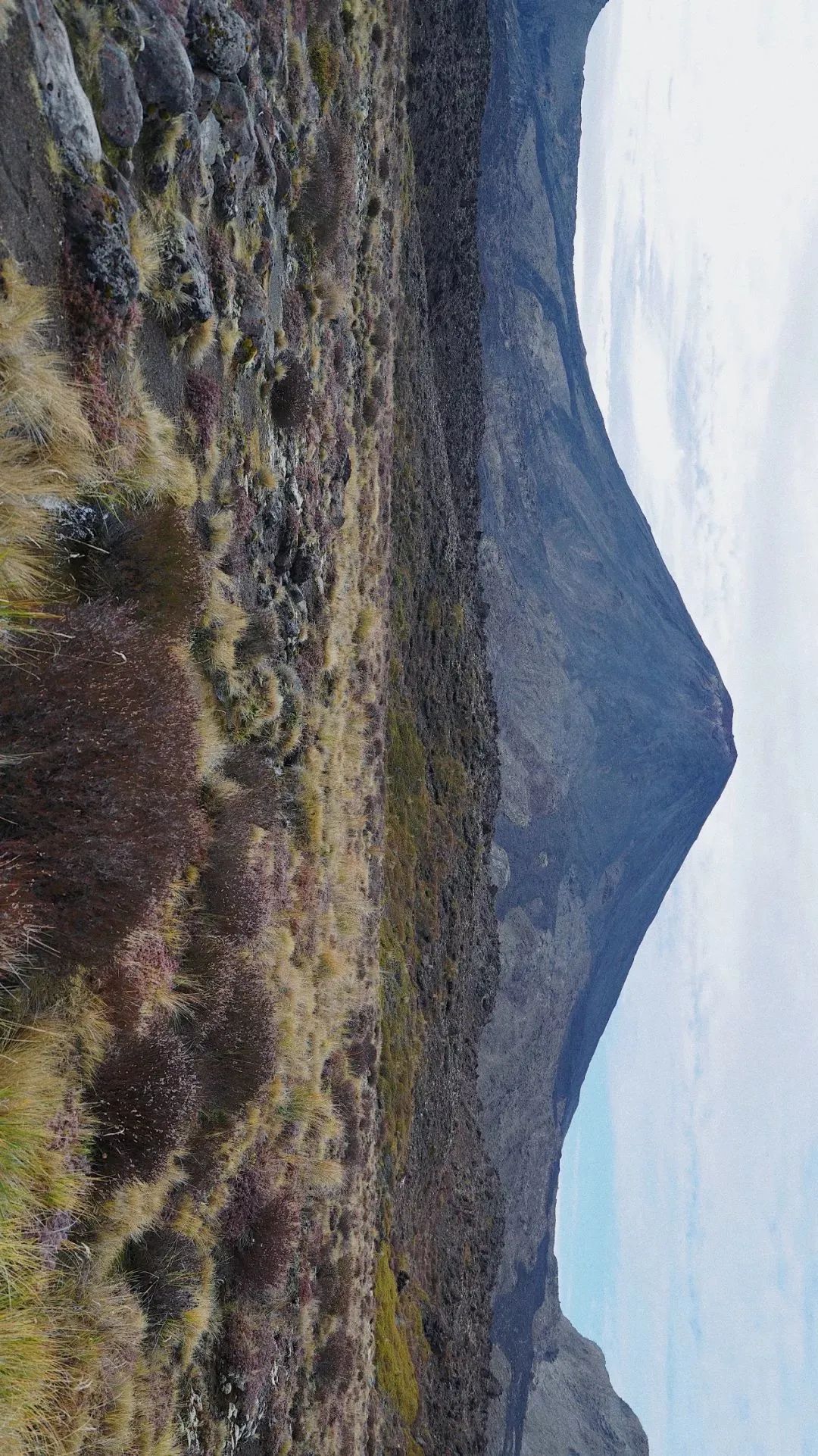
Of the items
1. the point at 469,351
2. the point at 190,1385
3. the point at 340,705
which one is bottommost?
the point at 190,1385

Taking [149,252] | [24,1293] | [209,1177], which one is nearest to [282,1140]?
[209,1177]

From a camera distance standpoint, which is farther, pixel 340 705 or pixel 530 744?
pixel 530 744

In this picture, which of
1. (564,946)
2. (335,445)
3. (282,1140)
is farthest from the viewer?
(564,946)

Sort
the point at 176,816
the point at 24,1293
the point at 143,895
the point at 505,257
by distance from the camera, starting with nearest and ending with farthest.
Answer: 1. the point at 24,1293
2. the point at 143,895
3. the point at 176,816
4. the point at 505,257

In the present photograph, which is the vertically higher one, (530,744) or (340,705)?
(340,705)

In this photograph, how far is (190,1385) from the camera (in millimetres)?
5688

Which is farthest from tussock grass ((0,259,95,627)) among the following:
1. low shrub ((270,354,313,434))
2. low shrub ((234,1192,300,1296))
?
low shrub ((234,1192,300,1296))

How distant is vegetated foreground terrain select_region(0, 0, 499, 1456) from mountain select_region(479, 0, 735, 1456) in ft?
60.5

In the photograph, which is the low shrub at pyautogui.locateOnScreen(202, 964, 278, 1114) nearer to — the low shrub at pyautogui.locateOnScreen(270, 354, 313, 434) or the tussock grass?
the tussock grass

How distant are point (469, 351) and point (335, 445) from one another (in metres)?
13.4

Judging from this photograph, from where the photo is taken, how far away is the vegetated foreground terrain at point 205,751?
4082 mm

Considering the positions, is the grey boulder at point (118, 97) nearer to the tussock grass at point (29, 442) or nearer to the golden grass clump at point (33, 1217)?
the tussock grass at point (29, 442)

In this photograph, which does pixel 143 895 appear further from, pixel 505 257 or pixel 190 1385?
pixel 505 257

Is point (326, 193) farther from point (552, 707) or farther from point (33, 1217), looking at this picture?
point (552, 707)
